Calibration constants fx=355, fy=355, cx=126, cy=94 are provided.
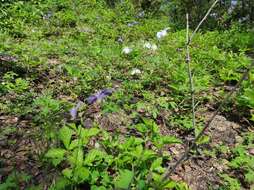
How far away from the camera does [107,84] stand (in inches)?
157

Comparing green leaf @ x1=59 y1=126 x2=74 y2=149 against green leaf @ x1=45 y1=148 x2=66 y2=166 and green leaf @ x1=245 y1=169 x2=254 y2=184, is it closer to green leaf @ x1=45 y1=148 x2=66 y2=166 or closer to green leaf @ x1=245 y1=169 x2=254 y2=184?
green leaf @ x1=45 y1=148 x2=66 y2=166

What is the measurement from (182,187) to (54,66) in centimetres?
240

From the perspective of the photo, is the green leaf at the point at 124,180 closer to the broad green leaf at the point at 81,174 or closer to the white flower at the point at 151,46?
the broad green leaf at the point at 81,174

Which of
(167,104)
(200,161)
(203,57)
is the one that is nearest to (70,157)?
(200,161)

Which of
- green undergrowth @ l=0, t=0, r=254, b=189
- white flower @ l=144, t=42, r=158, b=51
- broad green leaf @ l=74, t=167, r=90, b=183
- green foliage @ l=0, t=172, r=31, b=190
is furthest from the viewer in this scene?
white flower @ l=144, t=42, r=158, b=51

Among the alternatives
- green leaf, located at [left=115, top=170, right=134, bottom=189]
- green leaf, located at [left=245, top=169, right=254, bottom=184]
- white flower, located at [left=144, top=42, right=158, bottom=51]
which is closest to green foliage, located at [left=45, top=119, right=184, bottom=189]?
green leaf, located at [left=115, top=170, right=134, bottom=189]

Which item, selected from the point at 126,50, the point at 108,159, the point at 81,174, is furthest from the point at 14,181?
the point at 126,50

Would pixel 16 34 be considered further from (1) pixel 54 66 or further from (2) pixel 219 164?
(2) pixel 219 164

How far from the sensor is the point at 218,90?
418 centimetres

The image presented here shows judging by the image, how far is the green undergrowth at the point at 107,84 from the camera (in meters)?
2.58

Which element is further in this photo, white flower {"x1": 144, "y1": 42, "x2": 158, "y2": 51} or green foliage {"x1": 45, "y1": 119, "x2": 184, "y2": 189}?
white flower {"x1": 144, "y1": 42, "x2": 158, "y2": 51}

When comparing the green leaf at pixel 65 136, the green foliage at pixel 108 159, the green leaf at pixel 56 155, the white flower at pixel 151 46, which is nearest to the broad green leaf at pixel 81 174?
the green foliage at pixel 108 159

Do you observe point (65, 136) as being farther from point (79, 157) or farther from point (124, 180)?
point (124, 180)

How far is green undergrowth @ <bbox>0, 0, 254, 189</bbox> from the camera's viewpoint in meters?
2.58
